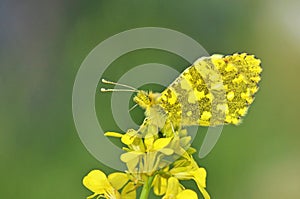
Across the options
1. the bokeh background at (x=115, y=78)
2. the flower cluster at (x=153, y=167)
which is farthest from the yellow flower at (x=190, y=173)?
the bokeh background at (x=115, y=78)

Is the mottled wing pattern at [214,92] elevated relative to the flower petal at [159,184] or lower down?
elevated

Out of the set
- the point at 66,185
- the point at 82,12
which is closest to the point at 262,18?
the point at 82,12

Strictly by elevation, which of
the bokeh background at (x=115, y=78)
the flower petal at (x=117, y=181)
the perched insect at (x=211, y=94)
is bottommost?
the flower petal at (x=117, y=181)

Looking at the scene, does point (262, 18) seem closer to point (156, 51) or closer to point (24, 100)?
point (156, 51)

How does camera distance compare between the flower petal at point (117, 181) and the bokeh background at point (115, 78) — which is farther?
the bokeh background at point (115, 78)

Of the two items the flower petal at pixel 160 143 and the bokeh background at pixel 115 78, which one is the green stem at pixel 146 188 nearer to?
the flower petal at pixel 160 143

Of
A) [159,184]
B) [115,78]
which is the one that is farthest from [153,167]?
[115,78]

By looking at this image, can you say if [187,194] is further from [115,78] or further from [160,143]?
[115,78]
